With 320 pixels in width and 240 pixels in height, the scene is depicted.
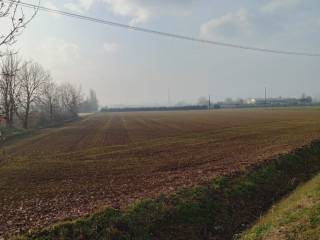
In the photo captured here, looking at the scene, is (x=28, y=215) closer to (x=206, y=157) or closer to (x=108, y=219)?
(x=108, y=219)

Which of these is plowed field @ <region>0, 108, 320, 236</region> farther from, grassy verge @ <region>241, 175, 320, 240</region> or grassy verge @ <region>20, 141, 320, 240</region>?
grassy verge @ <region>241, 175, 320, 240</region>

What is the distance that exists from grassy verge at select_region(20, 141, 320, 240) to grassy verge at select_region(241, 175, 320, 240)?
948 millimetres

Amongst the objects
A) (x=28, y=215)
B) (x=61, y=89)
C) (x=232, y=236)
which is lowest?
(x=232, y=236)

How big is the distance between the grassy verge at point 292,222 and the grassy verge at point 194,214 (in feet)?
3.11

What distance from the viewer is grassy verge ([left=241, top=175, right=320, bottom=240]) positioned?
11025 millimetres

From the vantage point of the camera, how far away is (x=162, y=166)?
23.2m

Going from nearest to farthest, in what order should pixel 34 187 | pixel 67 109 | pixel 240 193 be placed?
1. pixel 240 193
2. pixel 34 187
3. pixel 67 109

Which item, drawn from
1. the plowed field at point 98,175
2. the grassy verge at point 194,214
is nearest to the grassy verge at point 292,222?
the grassy verge at point 194,214

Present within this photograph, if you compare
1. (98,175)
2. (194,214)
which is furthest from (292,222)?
(98,175)

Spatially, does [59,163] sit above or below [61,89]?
below

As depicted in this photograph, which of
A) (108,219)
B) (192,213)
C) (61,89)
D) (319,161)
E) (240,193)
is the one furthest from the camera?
(61,89)

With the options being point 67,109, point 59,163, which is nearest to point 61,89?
point 67,109

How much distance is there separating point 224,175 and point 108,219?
26.4 ft

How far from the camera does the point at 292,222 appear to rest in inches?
480
